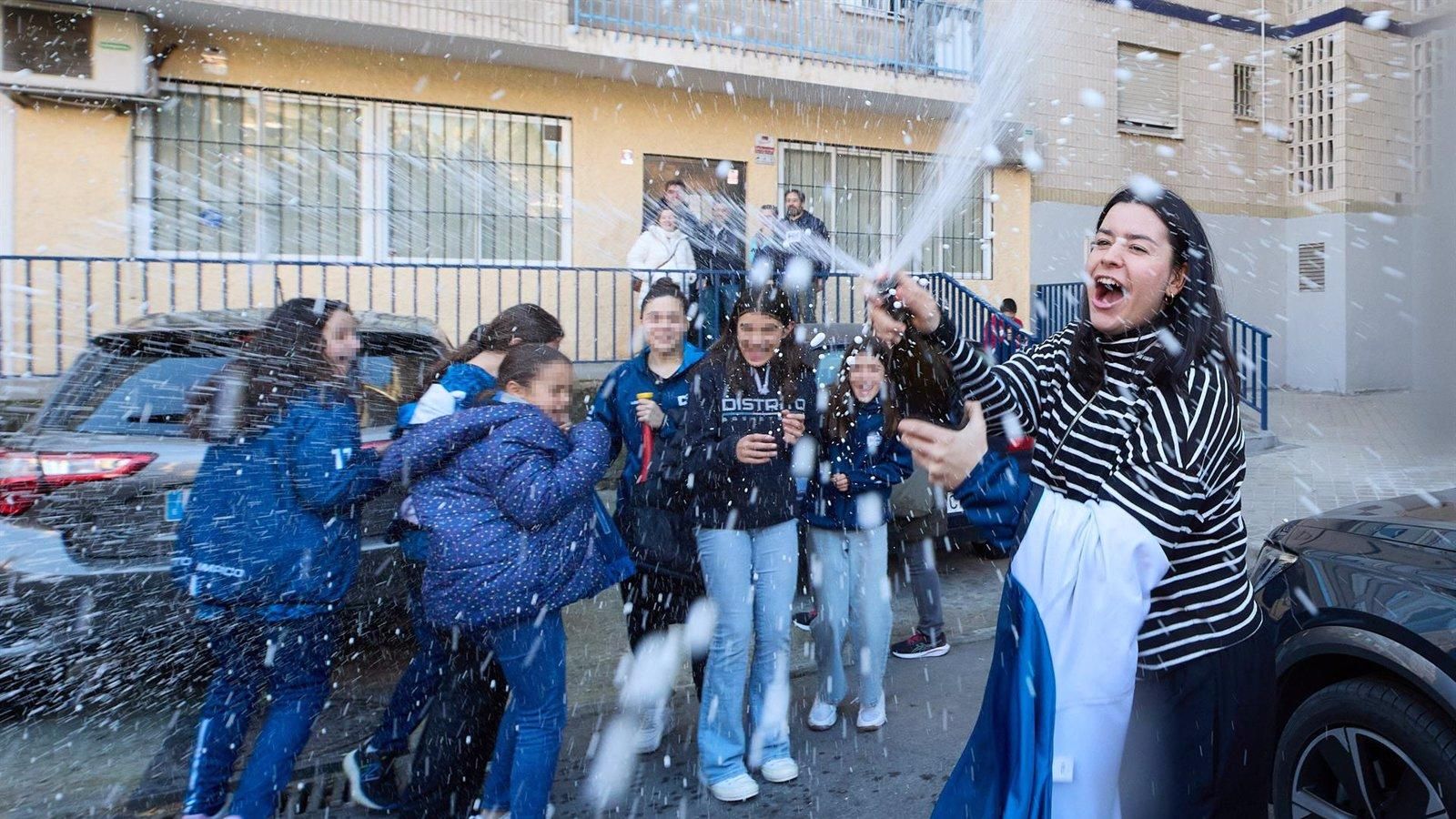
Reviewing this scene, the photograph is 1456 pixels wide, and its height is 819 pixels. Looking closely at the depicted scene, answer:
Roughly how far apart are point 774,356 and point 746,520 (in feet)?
2.17

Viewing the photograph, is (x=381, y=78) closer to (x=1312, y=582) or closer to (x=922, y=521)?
(x=922, y=521)

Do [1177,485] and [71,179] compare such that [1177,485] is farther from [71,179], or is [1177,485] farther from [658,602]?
[71,179]

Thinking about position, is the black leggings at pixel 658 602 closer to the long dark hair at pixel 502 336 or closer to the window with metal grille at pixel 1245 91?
the long dark hair at pixel 502 336

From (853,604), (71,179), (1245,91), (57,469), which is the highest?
(1245,91)

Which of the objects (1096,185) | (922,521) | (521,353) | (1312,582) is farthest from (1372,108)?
(1096,185)

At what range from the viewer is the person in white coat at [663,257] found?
10094 mm

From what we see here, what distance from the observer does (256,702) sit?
3.29 m

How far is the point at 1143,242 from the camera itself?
204cm

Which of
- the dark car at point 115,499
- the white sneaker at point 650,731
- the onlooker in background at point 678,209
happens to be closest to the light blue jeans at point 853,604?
the white sneaker at point 650,731

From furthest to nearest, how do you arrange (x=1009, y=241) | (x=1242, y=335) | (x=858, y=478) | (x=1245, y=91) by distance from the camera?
(x=1245, y=91) → (x=1242, y=335) → (x=1009, y=241) → (x=858, y=478)

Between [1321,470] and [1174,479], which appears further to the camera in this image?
[1321,470]

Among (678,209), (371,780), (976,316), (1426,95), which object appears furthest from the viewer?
(976,316)

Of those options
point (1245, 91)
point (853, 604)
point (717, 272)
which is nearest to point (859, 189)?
point (717, 272)

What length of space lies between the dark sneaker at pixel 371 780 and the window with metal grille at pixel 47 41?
8.27 m
